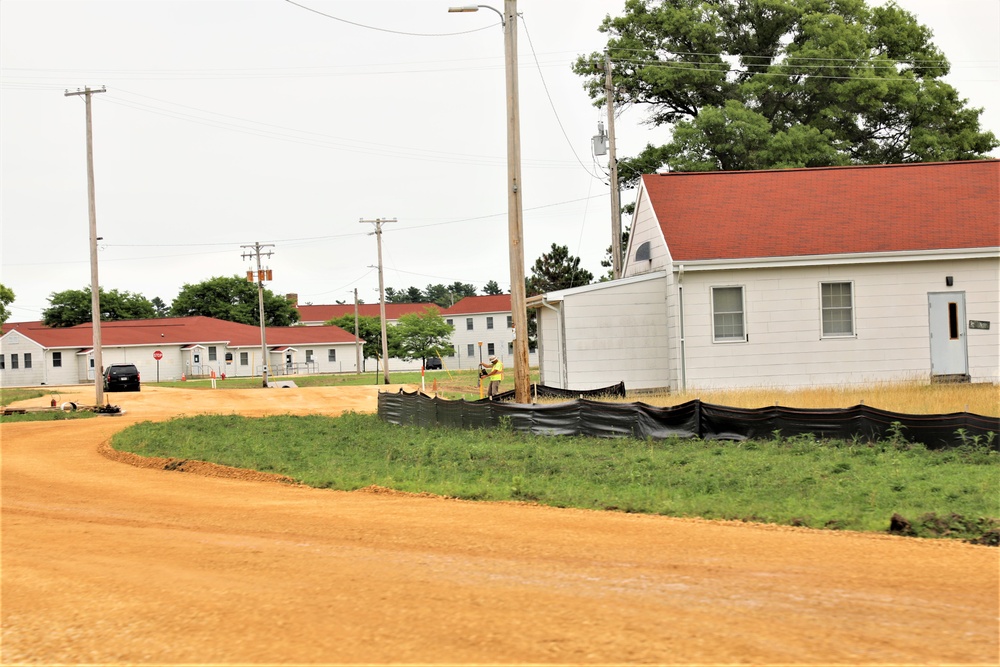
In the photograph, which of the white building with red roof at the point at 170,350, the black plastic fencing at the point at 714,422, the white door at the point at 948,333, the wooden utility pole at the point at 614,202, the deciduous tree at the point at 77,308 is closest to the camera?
the black plastic fencing at the point at 714,422

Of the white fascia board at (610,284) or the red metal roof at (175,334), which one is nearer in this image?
the white fascia board at (610,284)

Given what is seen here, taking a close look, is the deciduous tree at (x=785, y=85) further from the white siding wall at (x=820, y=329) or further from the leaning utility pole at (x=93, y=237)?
the leaning utility pole at (x=93, y=237)

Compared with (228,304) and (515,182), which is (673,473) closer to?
(515,182)

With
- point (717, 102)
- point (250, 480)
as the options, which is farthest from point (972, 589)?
point (717, 102)

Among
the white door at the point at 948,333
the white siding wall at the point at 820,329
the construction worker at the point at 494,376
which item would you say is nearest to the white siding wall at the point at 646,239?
the white siding wall at the point at 820,329

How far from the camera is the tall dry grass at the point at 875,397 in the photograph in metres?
18.2

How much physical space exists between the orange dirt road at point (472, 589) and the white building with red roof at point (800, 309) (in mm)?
13656

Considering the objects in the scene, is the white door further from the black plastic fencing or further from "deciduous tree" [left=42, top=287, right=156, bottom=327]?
"deciduous tree" [left=42, top=287, right=156, bottom=327]

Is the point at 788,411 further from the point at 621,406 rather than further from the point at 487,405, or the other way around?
the point at 487,405

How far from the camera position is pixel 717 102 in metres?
43.0

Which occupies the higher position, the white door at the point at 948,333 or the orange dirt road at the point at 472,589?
the white door at the point at 948,333

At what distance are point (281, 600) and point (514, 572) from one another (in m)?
1.96

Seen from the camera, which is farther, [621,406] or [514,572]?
[621,406]

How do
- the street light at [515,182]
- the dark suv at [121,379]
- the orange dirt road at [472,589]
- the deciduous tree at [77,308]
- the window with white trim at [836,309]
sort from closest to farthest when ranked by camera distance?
the orange dirt road at [472,589] < the street light at [515,182] < the window with white trim at [836,309] < the dark suv at [121,379] < the deciduous tree at [77,308]
